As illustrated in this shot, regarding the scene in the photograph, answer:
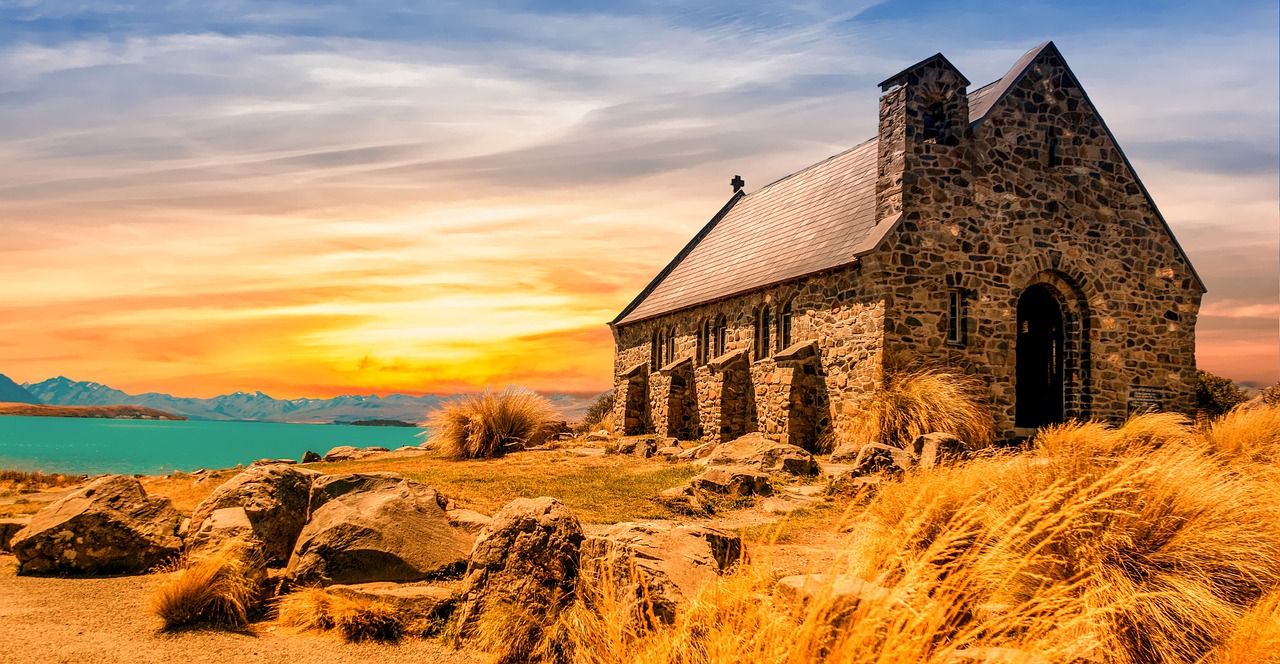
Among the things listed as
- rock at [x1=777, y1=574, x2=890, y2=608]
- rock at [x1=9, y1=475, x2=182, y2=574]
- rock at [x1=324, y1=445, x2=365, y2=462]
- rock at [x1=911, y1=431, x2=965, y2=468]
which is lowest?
rock at [x1=324, y1=445, x2=365, y2=462]

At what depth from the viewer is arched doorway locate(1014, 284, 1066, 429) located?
2002 cm

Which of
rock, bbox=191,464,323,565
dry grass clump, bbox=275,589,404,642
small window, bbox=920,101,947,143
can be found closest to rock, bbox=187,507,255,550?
rock, bbox=191,464,323,565

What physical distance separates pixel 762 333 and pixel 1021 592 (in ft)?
53.2

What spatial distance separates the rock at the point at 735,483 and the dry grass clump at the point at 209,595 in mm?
6302

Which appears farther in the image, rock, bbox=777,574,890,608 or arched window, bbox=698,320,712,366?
arched window, bbox=698,320,712,366

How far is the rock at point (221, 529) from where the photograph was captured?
791 centimetres

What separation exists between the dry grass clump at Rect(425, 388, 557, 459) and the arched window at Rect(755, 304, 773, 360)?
6489mm

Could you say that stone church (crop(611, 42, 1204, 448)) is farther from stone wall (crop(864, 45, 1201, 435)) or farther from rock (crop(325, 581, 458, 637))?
rock (crop(325, 581, 458, 637))

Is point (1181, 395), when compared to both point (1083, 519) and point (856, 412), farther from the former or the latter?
point (1083, 519)

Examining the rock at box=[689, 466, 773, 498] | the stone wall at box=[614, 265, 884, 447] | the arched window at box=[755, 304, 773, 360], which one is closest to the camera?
the rock at box=[689, 466, 773, 498]

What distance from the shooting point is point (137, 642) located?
6219 millimetres

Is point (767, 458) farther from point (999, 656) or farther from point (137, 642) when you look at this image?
point (137, 642)

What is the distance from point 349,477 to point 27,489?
465 inches

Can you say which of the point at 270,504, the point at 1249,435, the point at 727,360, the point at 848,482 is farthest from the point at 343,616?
the point at 727,360
